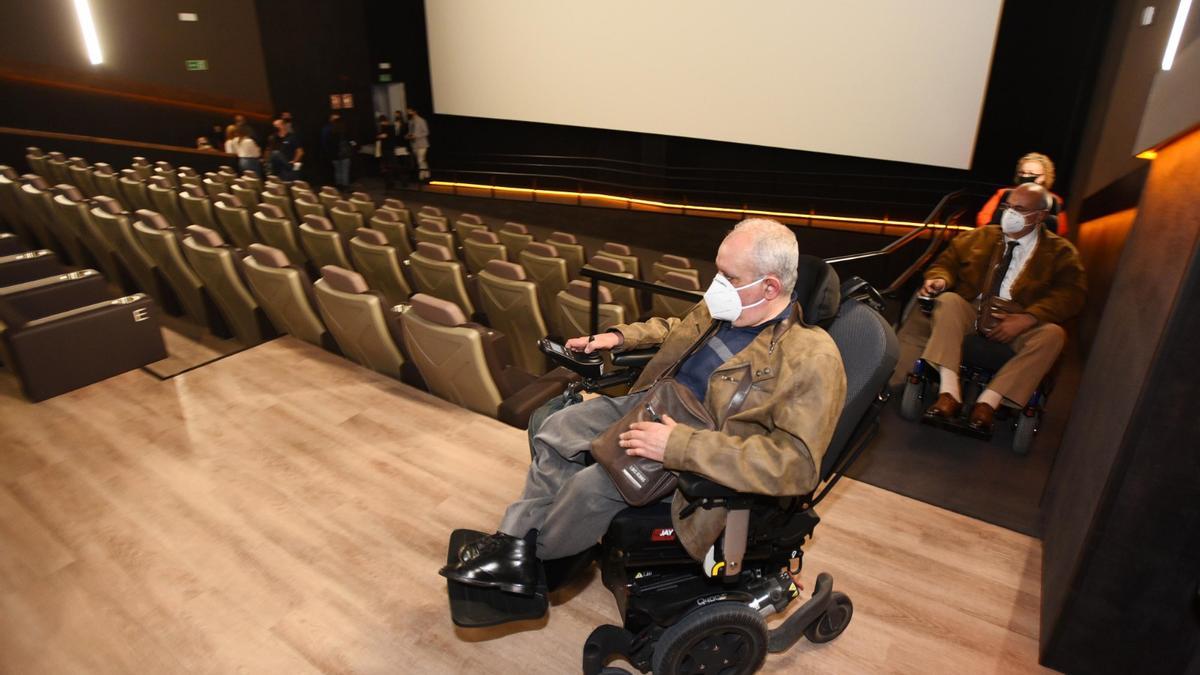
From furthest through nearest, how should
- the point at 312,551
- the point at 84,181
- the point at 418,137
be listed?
the point at 418,137
the point at 84,181
the point at 312,551

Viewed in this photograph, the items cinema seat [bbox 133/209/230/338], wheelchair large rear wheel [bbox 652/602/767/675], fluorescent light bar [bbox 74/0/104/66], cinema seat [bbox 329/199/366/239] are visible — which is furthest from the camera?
fluorescent light bar [bbox 74/0/104/66]

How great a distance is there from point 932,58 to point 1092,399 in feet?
20.0

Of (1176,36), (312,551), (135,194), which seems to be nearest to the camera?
(312,551)

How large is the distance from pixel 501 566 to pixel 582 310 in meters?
1.77

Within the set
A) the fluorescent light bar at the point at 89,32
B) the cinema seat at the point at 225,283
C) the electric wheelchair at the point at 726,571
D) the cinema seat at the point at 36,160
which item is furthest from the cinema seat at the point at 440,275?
the fluorescent light bar at the point at 89,32


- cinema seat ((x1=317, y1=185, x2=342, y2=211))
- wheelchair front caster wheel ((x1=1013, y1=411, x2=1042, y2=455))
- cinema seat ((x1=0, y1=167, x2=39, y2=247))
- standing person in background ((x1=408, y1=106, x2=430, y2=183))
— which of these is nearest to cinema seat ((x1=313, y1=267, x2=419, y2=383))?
wheelchair front caster wheel ((x1=1013, y1=411, x2=1042, y2=455))

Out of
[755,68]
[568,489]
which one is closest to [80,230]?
[568,489]

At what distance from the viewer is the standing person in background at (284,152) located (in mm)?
8969

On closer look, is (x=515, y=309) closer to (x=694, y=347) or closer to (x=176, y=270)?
(x=694, y=347)

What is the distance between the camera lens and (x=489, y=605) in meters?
1.53

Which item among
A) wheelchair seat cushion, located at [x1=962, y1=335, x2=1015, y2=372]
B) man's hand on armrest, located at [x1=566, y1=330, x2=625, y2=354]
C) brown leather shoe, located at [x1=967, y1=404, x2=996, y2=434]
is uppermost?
man's hand on armrest, located at [x1=566, y1=330, x2=625, y2=354]

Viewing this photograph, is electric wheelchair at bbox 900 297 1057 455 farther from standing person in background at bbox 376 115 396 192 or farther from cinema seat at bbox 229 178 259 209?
standing person in background at bbox 376 115 396 192

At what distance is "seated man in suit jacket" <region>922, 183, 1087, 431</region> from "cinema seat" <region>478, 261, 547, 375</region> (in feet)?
6.27

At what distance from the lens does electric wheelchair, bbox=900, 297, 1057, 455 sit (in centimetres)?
274
